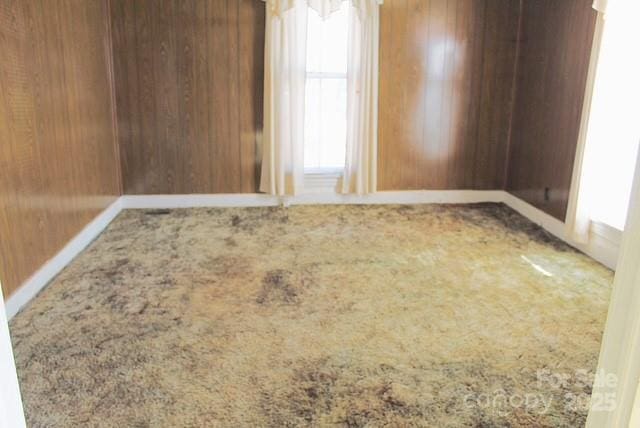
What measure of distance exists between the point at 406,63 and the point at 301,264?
2216 millimetres

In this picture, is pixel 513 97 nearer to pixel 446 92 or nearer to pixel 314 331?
pixel 446 92

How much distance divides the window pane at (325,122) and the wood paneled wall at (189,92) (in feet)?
1.44

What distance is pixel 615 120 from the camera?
296 cm

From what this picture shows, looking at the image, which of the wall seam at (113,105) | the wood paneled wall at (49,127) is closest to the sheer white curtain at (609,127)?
the wood paneled wall at (49,127)

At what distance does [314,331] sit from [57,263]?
166cm

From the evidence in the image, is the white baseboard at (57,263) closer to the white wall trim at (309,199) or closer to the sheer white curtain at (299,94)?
the white wall trim at (309,199)

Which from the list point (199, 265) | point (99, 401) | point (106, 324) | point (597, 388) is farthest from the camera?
point (199, 265)

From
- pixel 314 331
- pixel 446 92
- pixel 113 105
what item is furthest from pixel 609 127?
pixel 113 105

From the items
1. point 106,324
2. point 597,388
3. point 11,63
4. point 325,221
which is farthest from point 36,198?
point 597,388

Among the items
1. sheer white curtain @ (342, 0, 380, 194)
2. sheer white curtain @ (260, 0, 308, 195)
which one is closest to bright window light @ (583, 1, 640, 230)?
sheer white curtain @ (342, 0, 380, 194)

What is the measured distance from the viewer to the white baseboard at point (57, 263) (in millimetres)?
2449

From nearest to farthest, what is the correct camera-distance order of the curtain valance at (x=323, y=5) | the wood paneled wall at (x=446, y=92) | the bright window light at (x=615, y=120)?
the bright window light at (x=615, y=120), the curtain valance at (x=323, y=5), the wood paneled wall at (x=446, y=92)

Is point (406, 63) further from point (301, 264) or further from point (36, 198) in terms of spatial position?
point (36, 198)

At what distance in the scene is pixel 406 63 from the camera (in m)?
4.39
